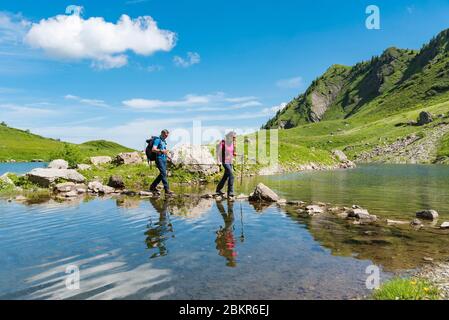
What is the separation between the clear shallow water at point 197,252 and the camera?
8.84m

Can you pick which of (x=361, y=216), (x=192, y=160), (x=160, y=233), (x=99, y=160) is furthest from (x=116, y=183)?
(x=361, y=216)

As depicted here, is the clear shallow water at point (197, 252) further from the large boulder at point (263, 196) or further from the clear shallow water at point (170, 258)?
the large boulder at point (263, 196)

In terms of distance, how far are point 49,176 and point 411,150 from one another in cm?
12035

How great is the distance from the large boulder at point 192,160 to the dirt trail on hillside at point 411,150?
301 feet

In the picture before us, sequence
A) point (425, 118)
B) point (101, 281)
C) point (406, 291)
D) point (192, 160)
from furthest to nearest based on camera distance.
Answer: point (425, 118)
point (192, 160)
point (101, 281)
point (406, 291)

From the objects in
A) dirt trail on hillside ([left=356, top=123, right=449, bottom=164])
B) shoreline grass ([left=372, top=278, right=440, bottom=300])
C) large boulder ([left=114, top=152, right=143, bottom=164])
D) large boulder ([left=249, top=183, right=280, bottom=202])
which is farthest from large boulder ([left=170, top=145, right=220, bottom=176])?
dirt trail on hillside ([left=356, top=123, right=449, bottom=164])

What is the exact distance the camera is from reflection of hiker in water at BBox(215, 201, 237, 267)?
37.3 ft

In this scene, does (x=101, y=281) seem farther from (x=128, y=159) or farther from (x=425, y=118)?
(x=425, y=118)

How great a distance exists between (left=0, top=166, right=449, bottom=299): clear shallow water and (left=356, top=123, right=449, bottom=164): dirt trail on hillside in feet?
343

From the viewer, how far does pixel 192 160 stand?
38781mm
